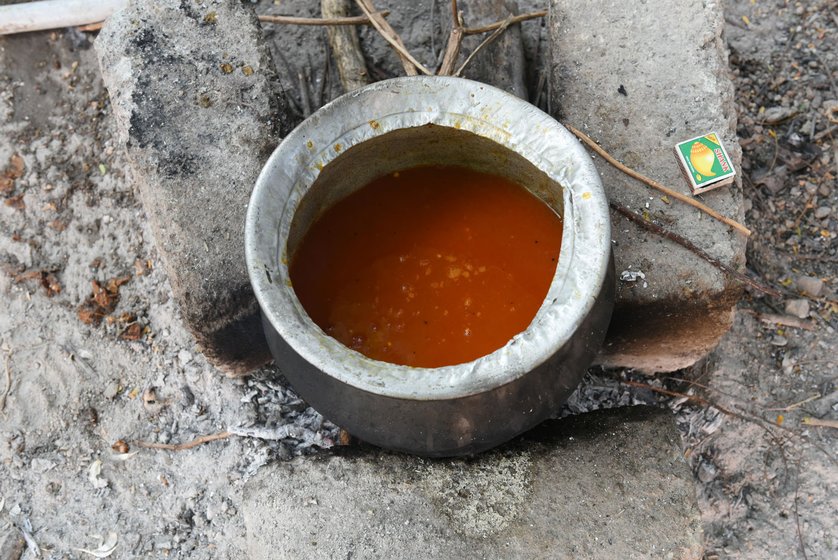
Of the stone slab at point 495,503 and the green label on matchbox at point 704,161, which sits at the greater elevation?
the green label on matchbox at point 704,161

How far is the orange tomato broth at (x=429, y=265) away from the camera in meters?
1.67

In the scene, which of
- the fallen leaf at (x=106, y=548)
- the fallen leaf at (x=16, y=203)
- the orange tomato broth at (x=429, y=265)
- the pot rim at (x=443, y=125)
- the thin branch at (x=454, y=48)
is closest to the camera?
the pot rim at (x=443, y=125)

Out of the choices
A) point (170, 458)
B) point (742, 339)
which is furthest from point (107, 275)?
point (742, 339)

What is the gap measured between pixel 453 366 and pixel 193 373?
125cm

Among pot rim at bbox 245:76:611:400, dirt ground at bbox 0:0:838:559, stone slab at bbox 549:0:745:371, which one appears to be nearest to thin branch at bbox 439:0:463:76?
stone slab at bbox 549:0:745:371

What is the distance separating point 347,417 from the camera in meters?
1.67

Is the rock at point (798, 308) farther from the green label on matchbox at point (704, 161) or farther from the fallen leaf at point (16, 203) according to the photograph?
the fallen leaf at point (16, 203)

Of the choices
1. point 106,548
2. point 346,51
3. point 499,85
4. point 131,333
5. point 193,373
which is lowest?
point 106,548

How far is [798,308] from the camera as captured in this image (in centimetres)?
253

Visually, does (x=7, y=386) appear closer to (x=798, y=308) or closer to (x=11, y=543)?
(x=11, y=543)

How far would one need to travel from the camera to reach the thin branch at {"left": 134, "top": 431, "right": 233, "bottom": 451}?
92.7 inches

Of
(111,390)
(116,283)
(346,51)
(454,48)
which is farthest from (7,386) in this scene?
(454,48)

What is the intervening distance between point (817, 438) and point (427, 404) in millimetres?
1597

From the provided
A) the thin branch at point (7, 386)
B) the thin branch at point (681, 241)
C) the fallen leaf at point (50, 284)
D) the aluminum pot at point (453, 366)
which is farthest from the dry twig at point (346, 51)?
the thin branch at point (7, 386)
